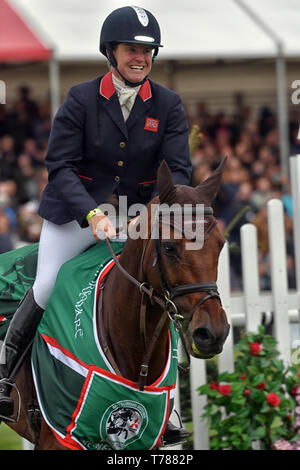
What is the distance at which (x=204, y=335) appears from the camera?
11.0ft

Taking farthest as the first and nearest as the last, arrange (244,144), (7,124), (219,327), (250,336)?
(244,144), (7,124), (250,336), (219,327)

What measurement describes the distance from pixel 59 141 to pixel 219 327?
58.7 inches

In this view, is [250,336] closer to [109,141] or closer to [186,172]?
[186,172]

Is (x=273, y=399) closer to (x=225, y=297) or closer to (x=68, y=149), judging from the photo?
(x=225, y=297)

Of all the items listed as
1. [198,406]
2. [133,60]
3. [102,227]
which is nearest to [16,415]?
[102,227]

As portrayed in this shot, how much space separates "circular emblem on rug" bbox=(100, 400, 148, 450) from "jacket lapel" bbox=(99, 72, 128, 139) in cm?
141

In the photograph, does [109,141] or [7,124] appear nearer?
[109,141]

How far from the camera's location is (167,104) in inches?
174

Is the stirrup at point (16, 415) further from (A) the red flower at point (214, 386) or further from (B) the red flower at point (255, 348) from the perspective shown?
(B) the red flower at point (255, 348)

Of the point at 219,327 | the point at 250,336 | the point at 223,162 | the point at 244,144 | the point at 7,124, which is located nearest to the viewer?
the point at 219,327

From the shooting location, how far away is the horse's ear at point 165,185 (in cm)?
Answer: 362

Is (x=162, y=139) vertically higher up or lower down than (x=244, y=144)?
lower down

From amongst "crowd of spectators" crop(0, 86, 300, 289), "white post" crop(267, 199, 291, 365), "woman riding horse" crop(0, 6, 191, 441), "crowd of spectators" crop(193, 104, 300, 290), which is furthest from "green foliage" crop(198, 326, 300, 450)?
"crowd of spectators" crop(0, 86, 300, 289)

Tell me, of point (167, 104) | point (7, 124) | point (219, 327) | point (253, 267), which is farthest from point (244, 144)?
point (219, 327)
